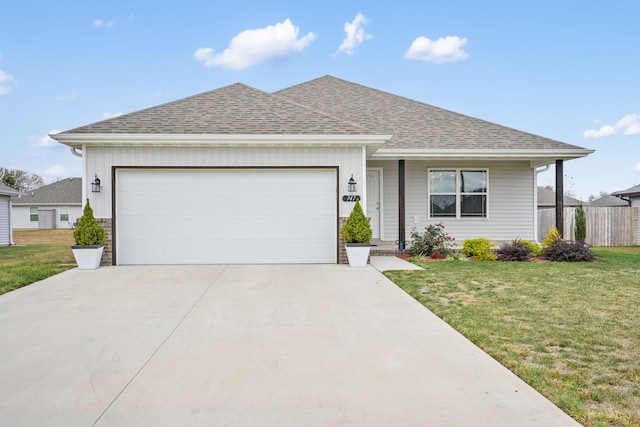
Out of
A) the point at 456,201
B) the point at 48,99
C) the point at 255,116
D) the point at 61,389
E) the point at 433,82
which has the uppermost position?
the point at 433,82

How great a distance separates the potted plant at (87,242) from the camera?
348 inches

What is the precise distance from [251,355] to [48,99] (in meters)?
16.8

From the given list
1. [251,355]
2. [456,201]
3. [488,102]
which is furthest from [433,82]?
[251,355]

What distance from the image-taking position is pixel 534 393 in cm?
286

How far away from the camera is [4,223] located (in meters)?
18.3

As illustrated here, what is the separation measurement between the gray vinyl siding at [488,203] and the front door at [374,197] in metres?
0.24

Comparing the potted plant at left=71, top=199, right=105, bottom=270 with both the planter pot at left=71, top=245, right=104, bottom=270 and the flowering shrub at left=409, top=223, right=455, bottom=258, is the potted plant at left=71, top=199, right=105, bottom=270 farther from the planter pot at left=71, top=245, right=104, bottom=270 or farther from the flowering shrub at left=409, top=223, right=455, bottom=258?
the flowering shrub at left=409, top=223, right=455, bottom=258

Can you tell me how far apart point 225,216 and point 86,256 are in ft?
10.1

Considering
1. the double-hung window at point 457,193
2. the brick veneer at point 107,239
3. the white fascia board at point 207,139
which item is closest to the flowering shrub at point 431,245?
the double-hung window at point 457,193

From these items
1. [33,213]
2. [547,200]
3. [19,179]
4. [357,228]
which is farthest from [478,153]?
[19,179]

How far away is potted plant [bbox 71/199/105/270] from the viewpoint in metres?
8.83

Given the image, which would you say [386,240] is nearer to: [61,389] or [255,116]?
[255,116]

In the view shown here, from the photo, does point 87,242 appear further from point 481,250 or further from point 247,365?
point 481,250

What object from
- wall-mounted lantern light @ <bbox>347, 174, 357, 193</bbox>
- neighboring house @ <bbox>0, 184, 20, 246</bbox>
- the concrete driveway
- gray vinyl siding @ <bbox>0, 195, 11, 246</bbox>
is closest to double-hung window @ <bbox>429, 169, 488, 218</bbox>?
wall-mounted lantern light @ <bbox>347, 174, 357, 193</bbox>
